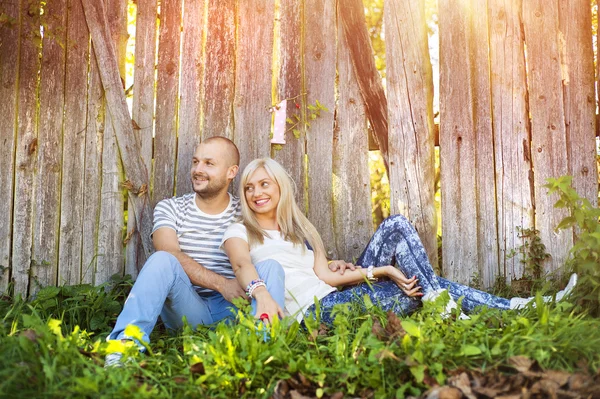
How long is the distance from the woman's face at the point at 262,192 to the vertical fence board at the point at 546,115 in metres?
1.81

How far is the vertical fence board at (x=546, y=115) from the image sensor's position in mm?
4137

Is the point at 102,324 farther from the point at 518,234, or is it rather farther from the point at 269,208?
the point at 518,234

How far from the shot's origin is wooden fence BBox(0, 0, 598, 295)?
4.14 metres

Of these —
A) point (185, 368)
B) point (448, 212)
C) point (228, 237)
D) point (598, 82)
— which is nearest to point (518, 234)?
point (448, 212)

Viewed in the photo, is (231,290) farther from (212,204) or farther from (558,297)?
(558,297)

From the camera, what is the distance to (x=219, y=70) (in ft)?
13.9

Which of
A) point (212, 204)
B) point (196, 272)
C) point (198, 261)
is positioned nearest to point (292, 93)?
point (212, 204)

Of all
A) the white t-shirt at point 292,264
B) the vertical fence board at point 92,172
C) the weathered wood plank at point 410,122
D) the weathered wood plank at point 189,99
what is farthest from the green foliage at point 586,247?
the vertical fence board at point 92,172

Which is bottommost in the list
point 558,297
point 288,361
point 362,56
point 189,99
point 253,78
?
point 288,361

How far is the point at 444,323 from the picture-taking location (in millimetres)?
3146

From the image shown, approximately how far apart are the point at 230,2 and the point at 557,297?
9.47 feet

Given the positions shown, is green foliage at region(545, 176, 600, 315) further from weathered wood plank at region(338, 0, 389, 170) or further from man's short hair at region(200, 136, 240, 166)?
man's short hair at region(200, 136, 240, 166)

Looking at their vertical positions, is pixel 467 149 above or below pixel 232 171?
above

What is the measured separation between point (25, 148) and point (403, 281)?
2.67 m
